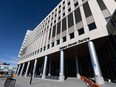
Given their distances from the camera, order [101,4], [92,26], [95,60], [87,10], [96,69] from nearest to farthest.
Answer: [96,69]
[95,60]
[92,26]
[101,4]
[87,10]

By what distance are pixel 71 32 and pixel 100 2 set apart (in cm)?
913

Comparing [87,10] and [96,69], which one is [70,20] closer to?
[87,10]

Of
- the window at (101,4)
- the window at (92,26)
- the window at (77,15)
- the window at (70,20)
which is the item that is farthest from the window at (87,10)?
the window at (70,20)

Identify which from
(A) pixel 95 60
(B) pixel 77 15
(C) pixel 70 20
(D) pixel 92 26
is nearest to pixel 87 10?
(B) pixel 77 15

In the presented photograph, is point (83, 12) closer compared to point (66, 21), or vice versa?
point (83, 12)

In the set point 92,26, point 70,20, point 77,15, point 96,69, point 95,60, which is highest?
point 77,15

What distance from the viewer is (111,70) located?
18.6 meters

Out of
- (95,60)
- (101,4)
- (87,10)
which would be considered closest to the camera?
(95,60)

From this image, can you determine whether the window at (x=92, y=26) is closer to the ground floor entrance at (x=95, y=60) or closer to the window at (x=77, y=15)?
the ground floor entrance at (x=95, y=60)

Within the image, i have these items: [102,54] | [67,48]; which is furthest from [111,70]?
[67,48]

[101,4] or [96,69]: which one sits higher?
[101,4]

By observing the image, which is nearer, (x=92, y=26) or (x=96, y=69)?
(x=96, y=69)

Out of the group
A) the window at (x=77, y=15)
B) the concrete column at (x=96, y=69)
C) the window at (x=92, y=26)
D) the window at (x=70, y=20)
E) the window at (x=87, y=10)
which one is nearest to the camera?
the concrete column at (x=96, y=69)

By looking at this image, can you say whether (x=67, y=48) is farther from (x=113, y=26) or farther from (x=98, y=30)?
(x=113, y=26)
